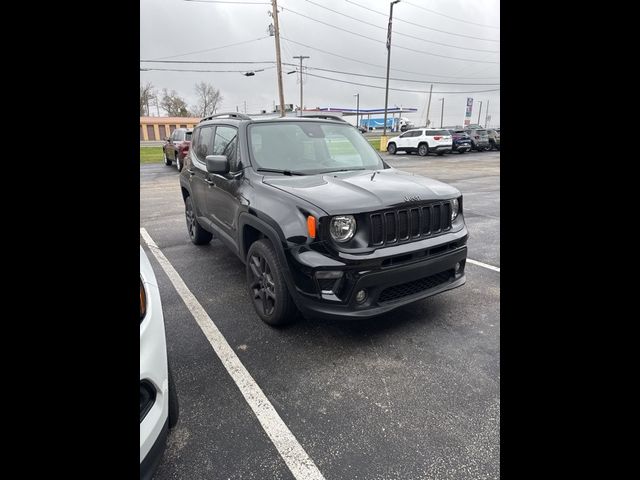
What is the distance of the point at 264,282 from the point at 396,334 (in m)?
1.21

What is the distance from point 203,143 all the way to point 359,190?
300 centimetres

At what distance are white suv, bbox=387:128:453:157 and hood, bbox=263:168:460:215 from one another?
22.4 meters

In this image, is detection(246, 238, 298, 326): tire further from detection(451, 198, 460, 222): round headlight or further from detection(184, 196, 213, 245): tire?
detection(184, 196, 213, 245): tire

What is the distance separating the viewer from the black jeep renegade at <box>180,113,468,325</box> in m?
2.77

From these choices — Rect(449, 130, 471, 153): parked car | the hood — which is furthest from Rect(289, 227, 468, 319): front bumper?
Rect(449, 130, 471, 153): parked car

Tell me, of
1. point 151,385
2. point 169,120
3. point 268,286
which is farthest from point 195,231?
point 169,120

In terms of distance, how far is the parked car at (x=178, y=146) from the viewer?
51.2 feet

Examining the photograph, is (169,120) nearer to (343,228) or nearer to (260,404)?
(343,228)

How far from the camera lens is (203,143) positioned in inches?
205

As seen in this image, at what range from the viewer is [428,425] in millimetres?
2232

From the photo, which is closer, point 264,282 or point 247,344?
point 247,344
